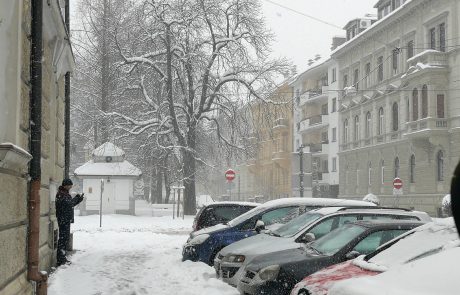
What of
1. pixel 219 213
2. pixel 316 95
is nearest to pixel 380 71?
pixel 316 95

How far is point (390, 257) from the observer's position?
6383mm

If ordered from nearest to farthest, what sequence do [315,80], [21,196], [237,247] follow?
[21,196] < [237,247] < [315,80]

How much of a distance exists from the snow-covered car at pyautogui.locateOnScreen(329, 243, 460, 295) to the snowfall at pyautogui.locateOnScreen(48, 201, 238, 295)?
202 inches

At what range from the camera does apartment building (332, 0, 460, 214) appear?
112 feet

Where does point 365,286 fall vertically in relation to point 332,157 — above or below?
below

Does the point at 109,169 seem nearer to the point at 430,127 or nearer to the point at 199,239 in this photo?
the point at 430,127

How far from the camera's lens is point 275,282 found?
8086 mm

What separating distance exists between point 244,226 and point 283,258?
432cm

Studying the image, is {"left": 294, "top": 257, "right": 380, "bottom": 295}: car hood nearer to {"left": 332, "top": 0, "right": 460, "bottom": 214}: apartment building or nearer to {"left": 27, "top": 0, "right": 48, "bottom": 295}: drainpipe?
{"left": 27, "top": 0, "right": 48, "bottom": 295}: drainpipe

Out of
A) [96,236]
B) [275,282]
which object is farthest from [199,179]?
[275,282]

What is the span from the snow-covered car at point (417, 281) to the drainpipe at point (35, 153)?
3980mm

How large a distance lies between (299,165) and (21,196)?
19807 mm

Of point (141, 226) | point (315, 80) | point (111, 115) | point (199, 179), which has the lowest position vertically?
point (141, 226)

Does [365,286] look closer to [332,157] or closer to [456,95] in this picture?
[456,95]
